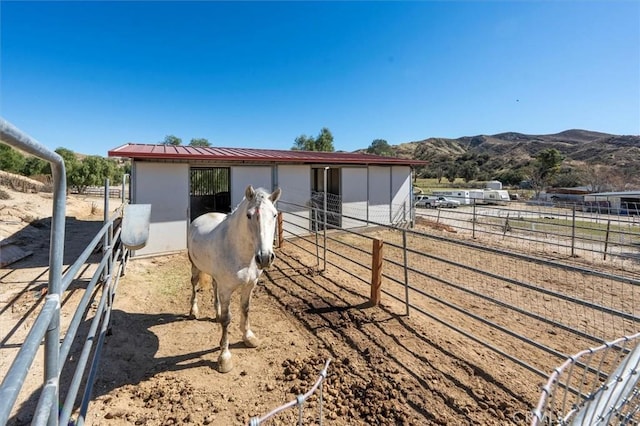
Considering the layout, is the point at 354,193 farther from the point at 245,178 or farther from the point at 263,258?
the point at 263,258

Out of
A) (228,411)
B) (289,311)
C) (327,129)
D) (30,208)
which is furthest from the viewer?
(327,129)

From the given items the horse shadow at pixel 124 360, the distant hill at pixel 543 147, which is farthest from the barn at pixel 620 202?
the distant hill at pixel 543 147

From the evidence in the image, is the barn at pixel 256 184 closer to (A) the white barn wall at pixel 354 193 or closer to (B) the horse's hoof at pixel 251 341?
(A) the white barn wall at pixel 354 193

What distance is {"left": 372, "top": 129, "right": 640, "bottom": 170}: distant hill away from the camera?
170 ft

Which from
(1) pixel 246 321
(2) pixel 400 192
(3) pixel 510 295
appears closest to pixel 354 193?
(2) pixel 400 192

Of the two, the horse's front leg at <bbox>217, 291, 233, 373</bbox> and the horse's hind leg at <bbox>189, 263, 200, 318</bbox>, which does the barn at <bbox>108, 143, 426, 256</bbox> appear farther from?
the horse's hind leg at <bbox>189, 263, 200, 318</bbox>

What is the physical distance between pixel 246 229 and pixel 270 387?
1434 mm

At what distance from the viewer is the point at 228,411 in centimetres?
247

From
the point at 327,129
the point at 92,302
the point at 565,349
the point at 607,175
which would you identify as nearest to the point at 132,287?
the point at 92,302

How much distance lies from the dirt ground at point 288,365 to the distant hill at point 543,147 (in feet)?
183

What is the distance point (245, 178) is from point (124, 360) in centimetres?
604

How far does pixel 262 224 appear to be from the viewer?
2547mm

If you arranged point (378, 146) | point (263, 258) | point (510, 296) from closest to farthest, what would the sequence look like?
point (263, 258), point (510, 296), point (378, 146)

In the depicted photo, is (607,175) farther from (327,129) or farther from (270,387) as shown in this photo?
(270,387)
